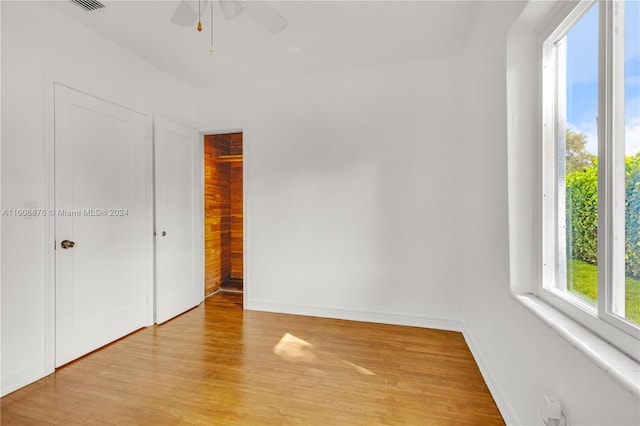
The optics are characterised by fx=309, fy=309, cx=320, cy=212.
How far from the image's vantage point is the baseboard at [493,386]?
1720mm

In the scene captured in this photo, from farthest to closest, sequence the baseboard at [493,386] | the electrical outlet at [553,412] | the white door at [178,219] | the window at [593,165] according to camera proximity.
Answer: the white door at [178,219] → the baseboard at [493,386] → the electrical outlet at [553,412] → the window at [593,165]

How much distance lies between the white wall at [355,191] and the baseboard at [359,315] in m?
0.01

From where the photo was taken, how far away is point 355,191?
340cm

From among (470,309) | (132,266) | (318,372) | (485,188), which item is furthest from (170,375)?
(485,188)

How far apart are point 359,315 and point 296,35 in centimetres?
288

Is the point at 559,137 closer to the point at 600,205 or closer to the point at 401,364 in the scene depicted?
the point at 600,205

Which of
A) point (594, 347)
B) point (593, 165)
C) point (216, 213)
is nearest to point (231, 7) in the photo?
point (593, 165)

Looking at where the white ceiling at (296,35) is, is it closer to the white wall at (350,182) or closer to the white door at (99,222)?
the white wall at (350,182)

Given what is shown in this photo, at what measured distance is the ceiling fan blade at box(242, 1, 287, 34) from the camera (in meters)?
1.82

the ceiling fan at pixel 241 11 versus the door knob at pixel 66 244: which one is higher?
the ceiling fan at pixel 241 11

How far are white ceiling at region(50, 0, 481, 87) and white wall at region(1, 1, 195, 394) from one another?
0.84 feet

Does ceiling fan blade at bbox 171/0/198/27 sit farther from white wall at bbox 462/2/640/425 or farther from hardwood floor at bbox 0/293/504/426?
hardwood floor at bbox 0/293/504/426

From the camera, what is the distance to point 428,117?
321 centimetres

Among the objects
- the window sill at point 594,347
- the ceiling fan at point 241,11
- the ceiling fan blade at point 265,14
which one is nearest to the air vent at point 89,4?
the ceiling fan at point 241,11
